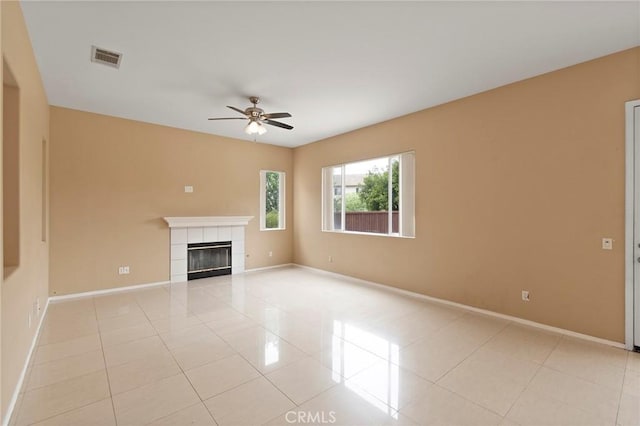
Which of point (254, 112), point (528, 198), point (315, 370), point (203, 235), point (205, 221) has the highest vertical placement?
point (254, 112)

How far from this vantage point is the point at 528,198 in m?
3.39

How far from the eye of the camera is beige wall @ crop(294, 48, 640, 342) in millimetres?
2895

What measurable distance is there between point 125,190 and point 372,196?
4.29m

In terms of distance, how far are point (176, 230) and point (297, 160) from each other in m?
3.08

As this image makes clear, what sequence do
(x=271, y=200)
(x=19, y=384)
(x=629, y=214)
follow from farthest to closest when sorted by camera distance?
1. (x=271, y=200)
2. (x=629, y=214)
3. (x=19, y=384)

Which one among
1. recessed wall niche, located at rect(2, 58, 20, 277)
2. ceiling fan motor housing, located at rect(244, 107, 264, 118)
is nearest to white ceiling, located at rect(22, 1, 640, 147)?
ceiling fan motor housing, located at rect(244, 107, 264, 118)

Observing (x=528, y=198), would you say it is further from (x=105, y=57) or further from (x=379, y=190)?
(x=105, y=57)

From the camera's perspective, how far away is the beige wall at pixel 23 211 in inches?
75.7

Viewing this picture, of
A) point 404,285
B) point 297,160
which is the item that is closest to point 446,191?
point 404,285

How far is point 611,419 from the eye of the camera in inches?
74.4

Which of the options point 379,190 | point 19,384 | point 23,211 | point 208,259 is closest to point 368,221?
point 379,190

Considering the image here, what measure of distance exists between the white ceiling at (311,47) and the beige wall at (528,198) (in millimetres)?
326

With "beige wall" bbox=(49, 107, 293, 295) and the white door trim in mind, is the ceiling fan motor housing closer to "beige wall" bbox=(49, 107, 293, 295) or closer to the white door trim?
"beige wall" bbox=(49, 107, 293, 295)

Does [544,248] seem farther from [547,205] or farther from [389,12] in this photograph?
[389,12]
